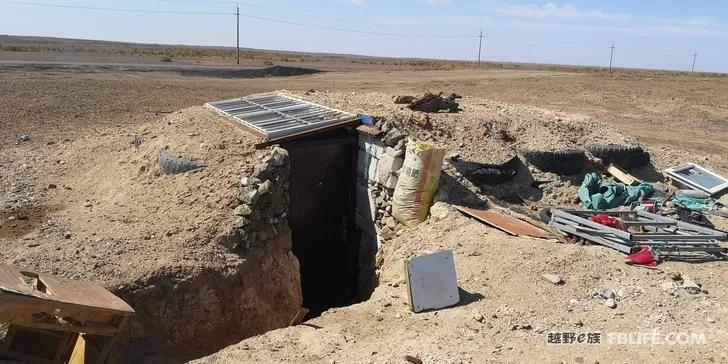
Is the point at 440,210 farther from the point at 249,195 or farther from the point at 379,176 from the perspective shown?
the point at 249,195

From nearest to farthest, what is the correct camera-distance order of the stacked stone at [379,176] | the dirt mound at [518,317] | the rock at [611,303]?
the dirt mound at [518,317] < the rock at [611,303] < the stacked stone at [379,176]

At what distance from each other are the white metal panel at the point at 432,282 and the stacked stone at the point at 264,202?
7.50 feet

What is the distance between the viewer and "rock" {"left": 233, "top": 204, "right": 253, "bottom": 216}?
267 inches

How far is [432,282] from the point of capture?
535 cm

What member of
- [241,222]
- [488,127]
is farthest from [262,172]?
[488,127]

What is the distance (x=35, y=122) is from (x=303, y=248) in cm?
905

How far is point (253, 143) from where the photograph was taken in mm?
7992

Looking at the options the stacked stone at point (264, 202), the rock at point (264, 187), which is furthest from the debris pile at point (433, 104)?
the rock at point (264, 187)

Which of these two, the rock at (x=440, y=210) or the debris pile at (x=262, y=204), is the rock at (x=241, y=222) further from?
the rock at (x=440, y=210)

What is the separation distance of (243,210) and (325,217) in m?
2.24

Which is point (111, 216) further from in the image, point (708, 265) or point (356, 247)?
point (708, 265)

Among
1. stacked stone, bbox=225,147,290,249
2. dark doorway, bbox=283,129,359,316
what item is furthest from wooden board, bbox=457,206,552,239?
stacked stone, bbox=225,147,290,249

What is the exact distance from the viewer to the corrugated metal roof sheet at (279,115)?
8195 mm

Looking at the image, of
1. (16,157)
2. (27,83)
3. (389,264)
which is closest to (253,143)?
(389,264)
